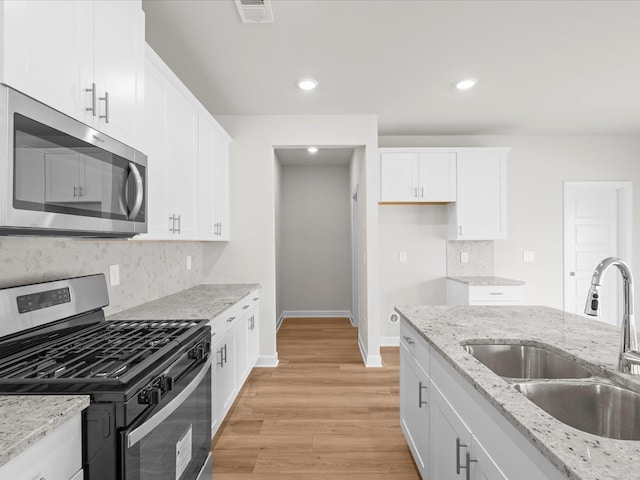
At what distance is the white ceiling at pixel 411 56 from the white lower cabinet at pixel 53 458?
2.12m

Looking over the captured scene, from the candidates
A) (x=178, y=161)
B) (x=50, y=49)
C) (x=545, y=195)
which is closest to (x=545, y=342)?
(x=50, y=49)

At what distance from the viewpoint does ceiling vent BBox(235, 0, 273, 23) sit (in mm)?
2070

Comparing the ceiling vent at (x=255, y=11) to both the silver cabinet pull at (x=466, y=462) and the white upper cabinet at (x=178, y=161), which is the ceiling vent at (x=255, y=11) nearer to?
the white upper cabinet at (x=178, y=161)

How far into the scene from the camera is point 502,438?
3.38 ft

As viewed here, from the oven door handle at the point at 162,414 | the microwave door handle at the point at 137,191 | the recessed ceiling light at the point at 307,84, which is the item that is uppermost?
the recessed ceiling light at the point at 307,84

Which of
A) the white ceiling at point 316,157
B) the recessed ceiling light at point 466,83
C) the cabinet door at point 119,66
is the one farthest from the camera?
the white ceiling at point 316,157

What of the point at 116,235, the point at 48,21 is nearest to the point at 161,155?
the point at 116,235

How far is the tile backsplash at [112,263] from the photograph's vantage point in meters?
1.54

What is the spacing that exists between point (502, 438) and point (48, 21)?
1.82 m

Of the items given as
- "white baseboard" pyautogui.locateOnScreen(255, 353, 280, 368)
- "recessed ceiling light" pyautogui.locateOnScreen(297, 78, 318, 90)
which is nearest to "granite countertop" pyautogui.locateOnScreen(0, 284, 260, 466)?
"recessed ceiling light" pyautogui.locateOnScreen(297, 78, 318, 90)

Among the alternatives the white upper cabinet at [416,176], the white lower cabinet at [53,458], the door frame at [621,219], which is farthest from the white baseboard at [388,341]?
the white lower cabinet at [53,458]

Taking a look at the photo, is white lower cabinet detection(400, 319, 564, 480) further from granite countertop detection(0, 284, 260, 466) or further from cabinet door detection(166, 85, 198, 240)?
cabinet door detection(166, 85, 198, 240)

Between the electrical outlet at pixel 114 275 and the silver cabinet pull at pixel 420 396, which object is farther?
the electrical outlet at pixel 114 275

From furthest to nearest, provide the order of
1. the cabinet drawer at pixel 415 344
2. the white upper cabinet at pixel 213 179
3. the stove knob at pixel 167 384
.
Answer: the white upper cabinet at pixel 213 179 < the cabinet drawer at pixel 415 344 < the stove knob at pixel 167 384
